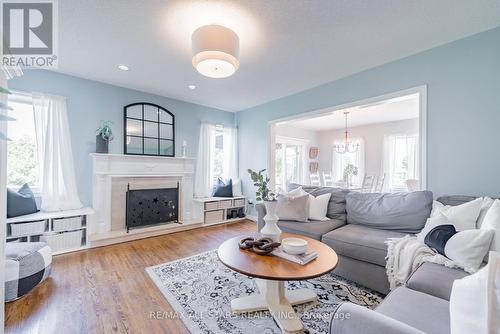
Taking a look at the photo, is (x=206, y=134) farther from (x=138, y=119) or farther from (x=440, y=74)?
(x=440, y=74)

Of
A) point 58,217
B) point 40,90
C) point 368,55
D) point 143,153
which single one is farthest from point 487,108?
point 40,90

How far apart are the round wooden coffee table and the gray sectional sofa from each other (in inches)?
16.7

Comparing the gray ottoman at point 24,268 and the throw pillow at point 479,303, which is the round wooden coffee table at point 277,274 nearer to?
the throw pillow at point 479,303

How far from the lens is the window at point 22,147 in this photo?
9.64 ft

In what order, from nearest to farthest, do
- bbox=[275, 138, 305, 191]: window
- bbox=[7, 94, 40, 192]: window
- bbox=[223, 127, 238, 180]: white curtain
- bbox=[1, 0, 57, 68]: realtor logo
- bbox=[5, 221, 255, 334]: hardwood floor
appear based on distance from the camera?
1. bbox=[5, 221, 255, 334]: hardwood floor
2. bbox=[1, 0, 57, 68]: realtor logo
3. bbox=[7, 94, 40, 192]: window
4. bbox=[223, 127, 238, 180]: white curtain
5. bbox=[275, 138, 305, 191]: window

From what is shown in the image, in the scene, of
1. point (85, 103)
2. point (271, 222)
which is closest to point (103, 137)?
point (85, 103)

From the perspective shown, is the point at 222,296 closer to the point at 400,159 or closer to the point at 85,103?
the point at 85,103

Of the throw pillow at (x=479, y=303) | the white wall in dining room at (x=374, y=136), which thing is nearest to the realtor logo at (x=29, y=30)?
the throw pillow at (x=479, y=303)

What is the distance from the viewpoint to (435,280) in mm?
1383

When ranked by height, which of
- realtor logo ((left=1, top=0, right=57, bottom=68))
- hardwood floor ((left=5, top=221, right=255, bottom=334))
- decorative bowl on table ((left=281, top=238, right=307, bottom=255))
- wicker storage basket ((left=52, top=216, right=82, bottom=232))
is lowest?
hardwood floor ((left=5, top=221, right=255, bottom=334))

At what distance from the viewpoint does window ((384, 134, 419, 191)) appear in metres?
5.64

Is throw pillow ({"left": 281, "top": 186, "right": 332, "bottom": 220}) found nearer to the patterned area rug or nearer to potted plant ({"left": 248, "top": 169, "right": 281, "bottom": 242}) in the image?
the patterned area rug

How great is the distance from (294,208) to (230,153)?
2.62 meters

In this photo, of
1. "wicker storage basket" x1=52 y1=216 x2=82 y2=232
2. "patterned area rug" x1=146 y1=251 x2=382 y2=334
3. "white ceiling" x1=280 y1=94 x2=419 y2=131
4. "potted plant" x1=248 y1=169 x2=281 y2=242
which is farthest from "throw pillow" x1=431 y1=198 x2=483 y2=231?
"wicker storage basket" x1=52 y1=216 x2=82 y2=232
